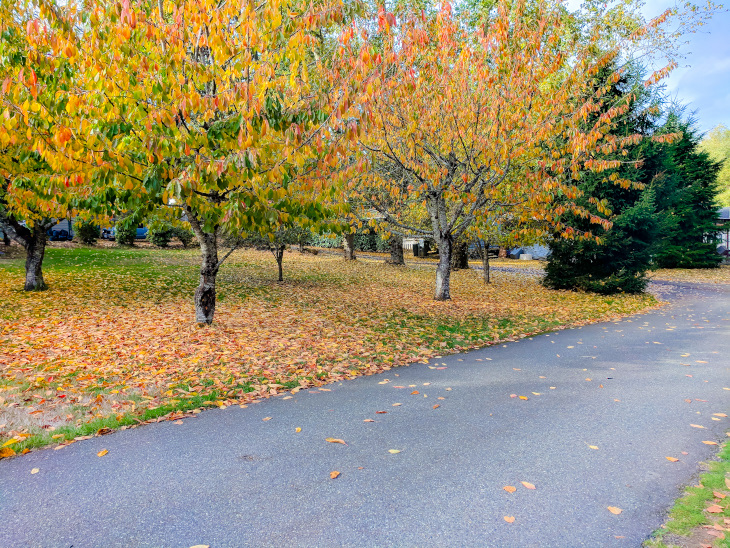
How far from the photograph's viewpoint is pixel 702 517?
3213 millimetres

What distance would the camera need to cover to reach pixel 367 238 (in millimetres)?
37875

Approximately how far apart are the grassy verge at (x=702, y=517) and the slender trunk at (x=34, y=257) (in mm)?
14805

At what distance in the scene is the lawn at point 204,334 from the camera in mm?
5441

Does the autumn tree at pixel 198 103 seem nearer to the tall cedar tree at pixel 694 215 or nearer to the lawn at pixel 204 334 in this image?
the lawn at pixel 204 334

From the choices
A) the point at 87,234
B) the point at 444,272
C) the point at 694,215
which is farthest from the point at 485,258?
the point at 87,234

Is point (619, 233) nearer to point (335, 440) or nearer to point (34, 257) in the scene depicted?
point (335, 440)

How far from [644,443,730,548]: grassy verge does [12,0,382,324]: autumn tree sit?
14.9 ft

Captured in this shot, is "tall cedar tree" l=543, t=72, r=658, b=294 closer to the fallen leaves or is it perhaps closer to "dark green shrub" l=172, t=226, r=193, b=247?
the fallen leaves

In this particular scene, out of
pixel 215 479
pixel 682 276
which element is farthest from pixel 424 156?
pixel 682 276

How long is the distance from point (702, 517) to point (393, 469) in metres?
2.24

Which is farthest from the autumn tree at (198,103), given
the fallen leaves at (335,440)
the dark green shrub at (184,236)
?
the dark green shrub at (184,236)

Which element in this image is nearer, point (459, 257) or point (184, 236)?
point (459, 257)

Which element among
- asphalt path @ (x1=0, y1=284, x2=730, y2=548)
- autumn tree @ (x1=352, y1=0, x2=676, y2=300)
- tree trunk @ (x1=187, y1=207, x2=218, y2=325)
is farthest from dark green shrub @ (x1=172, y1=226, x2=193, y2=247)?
asphalt path @ (x1=0, y1=284, x2=730, y2=548)

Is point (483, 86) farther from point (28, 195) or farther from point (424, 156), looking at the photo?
point (28, 195)
